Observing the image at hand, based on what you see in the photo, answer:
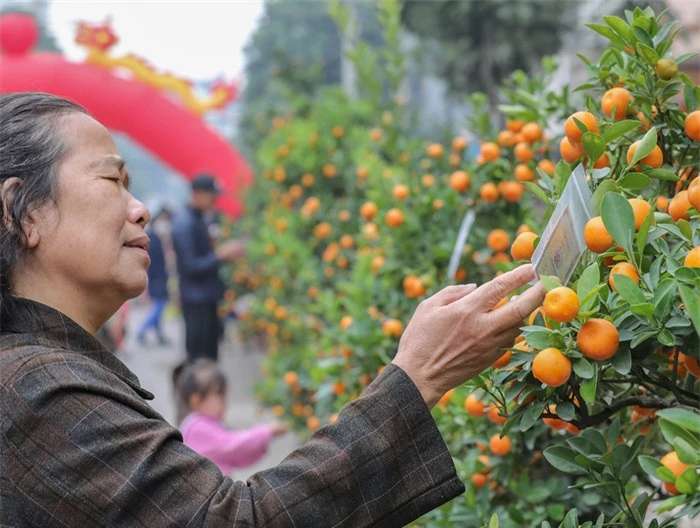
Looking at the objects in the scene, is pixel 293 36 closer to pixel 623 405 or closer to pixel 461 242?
pixel 461 242

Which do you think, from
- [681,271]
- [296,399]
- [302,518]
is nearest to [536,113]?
[681,271]

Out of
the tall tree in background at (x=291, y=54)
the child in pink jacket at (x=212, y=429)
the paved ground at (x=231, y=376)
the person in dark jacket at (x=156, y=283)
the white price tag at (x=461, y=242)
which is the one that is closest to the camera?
the white price tag at (x=461, y=242)

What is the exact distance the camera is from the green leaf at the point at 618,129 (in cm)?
130

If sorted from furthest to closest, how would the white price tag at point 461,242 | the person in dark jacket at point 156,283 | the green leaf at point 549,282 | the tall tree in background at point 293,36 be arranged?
1. the tall tree in background at point 293,36
2. the person in dark jacket at point 156,283
3. the white price tag at point 461,242
4. the green leaf at point 549,282

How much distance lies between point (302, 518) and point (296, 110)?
6.21 meters

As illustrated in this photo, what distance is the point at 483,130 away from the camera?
281 cm

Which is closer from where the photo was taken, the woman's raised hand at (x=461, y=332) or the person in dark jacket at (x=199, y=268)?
the woman's raised hand at (x=461, y=332)

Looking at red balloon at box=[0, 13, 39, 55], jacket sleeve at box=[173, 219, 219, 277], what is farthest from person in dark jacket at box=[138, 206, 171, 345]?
jacket sleeve at box=[173, 219, 219, 277]

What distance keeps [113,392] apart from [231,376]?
24.4ft

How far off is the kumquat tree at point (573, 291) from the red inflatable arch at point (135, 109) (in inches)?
252

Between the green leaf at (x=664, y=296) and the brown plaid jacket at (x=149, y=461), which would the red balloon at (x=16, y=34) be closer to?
the brown plaid jacket at (x=149, y=461)

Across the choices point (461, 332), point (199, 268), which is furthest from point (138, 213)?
point (199, 268)

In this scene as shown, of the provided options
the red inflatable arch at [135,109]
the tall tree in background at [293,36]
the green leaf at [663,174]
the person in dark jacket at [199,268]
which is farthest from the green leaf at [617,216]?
the tall tree in background at [293,36]

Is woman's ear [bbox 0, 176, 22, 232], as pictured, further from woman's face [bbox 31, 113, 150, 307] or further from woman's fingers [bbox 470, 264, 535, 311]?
woman's fingers [bbox 470, 264, 535, 311]
